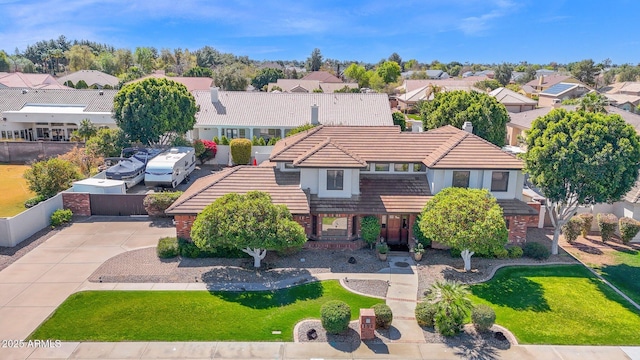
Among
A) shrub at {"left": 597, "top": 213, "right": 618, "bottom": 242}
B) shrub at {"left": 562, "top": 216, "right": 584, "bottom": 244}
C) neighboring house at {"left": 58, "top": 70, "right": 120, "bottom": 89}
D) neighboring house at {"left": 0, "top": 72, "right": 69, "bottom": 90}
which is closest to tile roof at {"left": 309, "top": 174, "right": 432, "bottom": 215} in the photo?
shrub at {"left": 562, "top": 216, "right": 584, "bottom": 244}

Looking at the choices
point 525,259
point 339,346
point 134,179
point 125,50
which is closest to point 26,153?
point 134,179

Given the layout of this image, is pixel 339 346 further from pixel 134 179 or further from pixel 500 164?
pixel 134 179

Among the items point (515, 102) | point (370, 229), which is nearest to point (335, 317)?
point (370, 229)

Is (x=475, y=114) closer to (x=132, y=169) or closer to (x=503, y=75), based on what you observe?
(x=132, y=169)

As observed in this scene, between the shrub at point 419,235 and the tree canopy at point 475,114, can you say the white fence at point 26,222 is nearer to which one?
the shrub at point 419,235

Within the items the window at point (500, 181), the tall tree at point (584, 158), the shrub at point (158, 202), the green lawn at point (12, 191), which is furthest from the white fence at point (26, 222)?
the tall tree at point (584, 158)

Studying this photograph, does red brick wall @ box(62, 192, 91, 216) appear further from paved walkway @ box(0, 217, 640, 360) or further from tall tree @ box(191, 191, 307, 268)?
tall tree @ box(191, 191, 307, 268)
